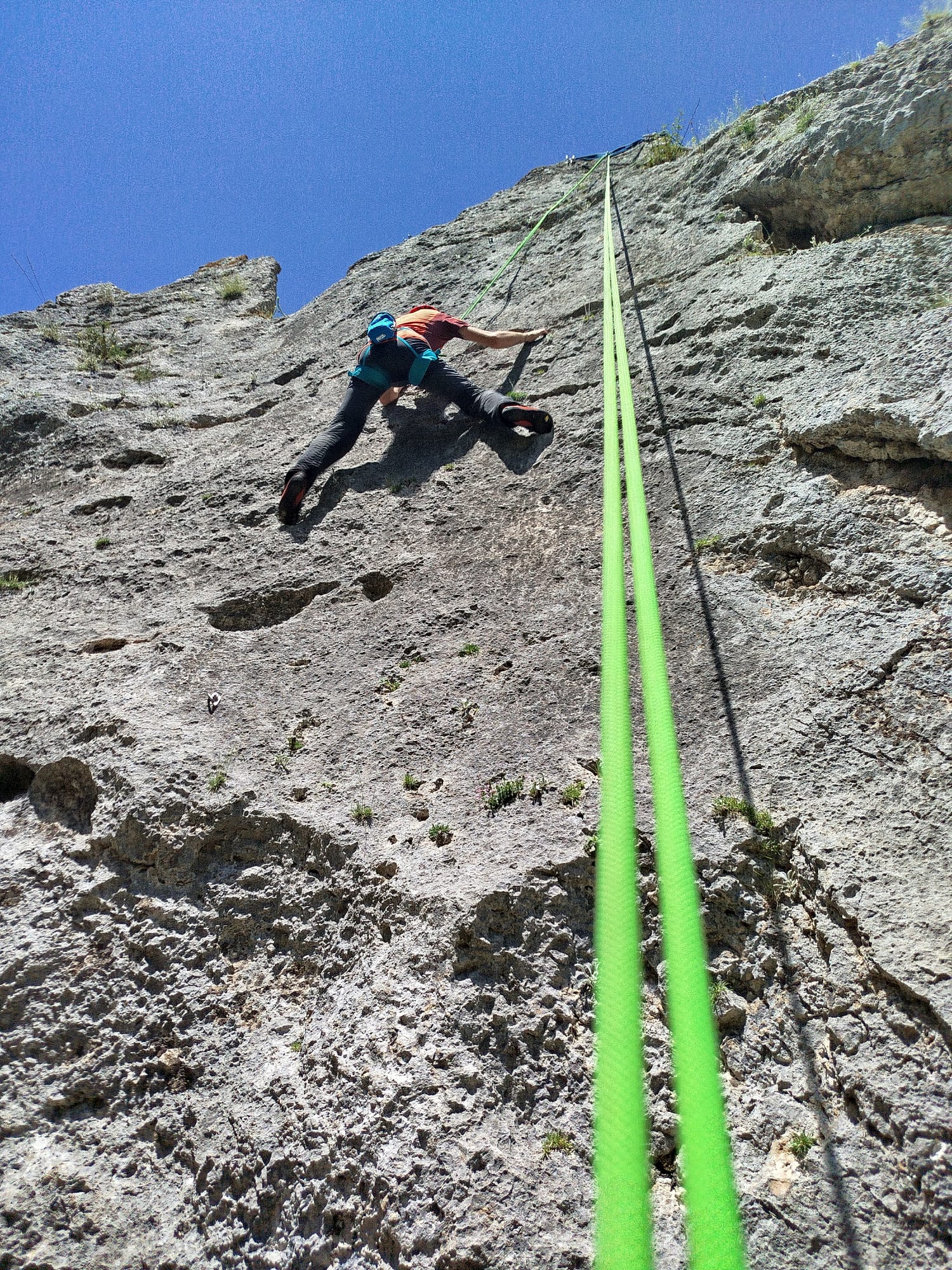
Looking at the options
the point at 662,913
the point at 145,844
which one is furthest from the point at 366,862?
the point at 662,913

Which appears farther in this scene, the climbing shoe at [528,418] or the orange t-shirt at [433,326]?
the orange t-shirt at [433,326]

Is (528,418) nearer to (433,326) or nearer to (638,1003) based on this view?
(433,326)

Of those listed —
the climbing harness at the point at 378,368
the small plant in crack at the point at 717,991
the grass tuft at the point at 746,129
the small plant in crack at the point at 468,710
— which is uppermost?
→ the grass tuft at the point at 746,129

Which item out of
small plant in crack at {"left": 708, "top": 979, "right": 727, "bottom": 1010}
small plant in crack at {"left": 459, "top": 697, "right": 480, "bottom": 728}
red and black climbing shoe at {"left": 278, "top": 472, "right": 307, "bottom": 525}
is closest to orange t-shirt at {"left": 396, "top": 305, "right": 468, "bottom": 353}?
red and black climbing shoe at {"left": 278, "top": 472, "right": 307, "bottom": 525}

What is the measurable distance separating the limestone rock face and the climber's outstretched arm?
0.70ft

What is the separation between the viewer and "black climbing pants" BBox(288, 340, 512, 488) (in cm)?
447

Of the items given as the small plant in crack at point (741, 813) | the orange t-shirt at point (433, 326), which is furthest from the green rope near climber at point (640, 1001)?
the orange t-shirt at point (433, 326)

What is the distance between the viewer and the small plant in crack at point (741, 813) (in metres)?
2.16

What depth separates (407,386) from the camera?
17.3 ft

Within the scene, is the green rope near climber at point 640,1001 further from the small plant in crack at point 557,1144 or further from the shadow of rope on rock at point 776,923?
the shadow of rope on rock at point 776,923

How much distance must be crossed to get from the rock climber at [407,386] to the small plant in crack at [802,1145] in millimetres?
3320

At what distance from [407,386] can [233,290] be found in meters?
4.30

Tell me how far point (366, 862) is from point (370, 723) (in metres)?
0.65

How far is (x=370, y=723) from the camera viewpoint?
302 cm
